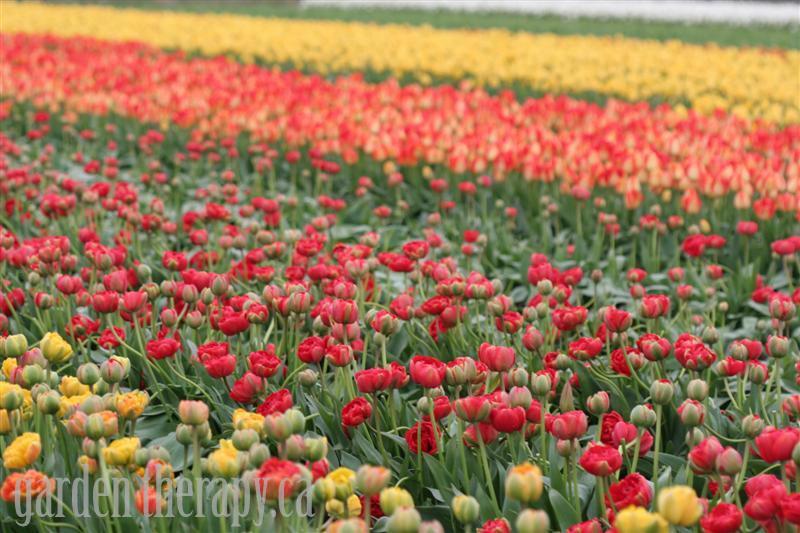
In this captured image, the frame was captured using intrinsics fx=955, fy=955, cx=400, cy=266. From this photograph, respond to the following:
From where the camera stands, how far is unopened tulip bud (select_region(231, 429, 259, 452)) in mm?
1770

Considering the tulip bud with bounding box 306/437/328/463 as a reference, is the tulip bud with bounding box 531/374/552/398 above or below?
below

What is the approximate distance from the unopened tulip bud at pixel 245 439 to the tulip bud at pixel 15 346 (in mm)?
788

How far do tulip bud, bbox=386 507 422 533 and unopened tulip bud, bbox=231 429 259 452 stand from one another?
0.38 metres

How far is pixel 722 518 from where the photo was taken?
1.59 m

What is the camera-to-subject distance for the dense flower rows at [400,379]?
1774 mm

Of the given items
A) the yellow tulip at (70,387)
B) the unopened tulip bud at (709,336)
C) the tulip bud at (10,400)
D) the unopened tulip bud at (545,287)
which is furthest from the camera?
the unopened tulip bud at (545,287)

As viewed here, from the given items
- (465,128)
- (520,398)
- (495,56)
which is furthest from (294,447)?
(495,56)

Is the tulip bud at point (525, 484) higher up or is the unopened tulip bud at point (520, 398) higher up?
the tulip bud at point (525, 484)

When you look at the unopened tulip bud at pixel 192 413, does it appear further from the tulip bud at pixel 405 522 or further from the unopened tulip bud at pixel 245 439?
the tulip bud at pixel 405 522

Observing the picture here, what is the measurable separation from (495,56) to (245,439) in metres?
10.6

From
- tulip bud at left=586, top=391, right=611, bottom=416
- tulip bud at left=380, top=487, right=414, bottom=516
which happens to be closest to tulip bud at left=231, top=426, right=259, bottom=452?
tulip bud at left=380, top=487, right=414, bottom=516

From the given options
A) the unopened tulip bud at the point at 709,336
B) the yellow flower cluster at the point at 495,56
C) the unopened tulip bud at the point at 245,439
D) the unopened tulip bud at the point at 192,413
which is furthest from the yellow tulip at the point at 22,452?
the yellow flower cluster at the point at 495,56

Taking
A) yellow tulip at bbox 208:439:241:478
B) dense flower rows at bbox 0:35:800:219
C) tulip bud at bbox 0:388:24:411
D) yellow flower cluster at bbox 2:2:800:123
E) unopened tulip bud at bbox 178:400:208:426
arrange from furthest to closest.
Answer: yellow flower cluster at bbox 2:2:800:123, dense flower rows at bbox 0:35:800:219, tulip bud at bbox 0:388:24:411, unopened tulip bud at bbox 178:400:208:426, yellow tulip at bbox 208:439:241:478

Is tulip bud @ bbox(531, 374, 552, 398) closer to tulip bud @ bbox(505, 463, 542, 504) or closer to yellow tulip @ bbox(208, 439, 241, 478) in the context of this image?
tulip bud @ bbox(505, 463, 542, 504)
